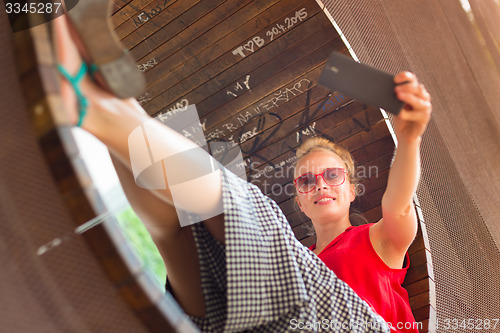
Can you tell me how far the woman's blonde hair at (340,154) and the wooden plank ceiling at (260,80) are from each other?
0.03 meters

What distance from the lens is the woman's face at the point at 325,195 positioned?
1.06m

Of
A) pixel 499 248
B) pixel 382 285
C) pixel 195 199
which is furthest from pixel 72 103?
pixel 499 248

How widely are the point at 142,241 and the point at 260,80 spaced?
3.03 ft

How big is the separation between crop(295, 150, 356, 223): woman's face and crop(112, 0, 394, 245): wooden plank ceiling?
6.3 inches

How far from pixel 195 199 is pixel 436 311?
859 mm

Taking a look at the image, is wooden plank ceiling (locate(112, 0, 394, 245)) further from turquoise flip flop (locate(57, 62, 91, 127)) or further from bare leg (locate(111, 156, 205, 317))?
turquoise flip flop (locate(57, 62, 91, 127))

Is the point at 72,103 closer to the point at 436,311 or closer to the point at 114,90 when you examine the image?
the point at 114,90

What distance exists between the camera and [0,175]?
0.30m

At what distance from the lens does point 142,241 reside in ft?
1.43

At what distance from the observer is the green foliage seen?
1.18 feet
